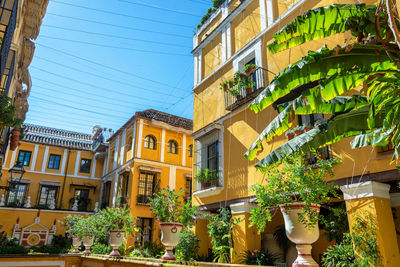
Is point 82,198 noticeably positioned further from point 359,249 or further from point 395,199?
point 359,249

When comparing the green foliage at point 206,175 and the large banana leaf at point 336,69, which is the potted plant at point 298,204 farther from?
the green foliage at point 206,175

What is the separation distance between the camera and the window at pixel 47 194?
2498 centimetres

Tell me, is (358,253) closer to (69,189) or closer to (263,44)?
(263,44)

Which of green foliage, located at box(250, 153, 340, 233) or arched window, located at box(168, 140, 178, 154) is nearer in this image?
green foliage, located at box(250, 153, 340, 233)

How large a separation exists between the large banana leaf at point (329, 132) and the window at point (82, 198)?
23.6m

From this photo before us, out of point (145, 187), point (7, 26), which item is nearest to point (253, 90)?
point (7, 26)

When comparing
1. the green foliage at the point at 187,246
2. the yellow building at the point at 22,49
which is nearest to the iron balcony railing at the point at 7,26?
the yellow building at the point at 22,49

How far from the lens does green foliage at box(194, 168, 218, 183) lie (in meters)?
11.4

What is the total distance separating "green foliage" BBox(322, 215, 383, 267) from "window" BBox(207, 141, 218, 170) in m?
6.08

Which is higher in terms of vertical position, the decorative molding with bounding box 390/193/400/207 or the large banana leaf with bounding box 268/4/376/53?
the large banana leaf with bounding box 268/4/376/53

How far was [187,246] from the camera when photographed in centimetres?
1100

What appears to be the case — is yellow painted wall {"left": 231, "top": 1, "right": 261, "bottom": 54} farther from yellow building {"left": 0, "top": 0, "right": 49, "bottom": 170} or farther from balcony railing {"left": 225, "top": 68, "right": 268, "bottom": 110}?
yellow building {"left": 0, "top": 0, "right": 49, "bottom": 170}

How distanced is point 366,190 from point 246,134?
4.67 m

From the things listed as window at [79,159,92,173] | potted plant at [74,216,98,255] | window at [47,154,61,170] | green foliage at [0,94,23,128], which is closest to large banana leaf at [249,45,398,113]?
green foliage at [0,94,23,128]
